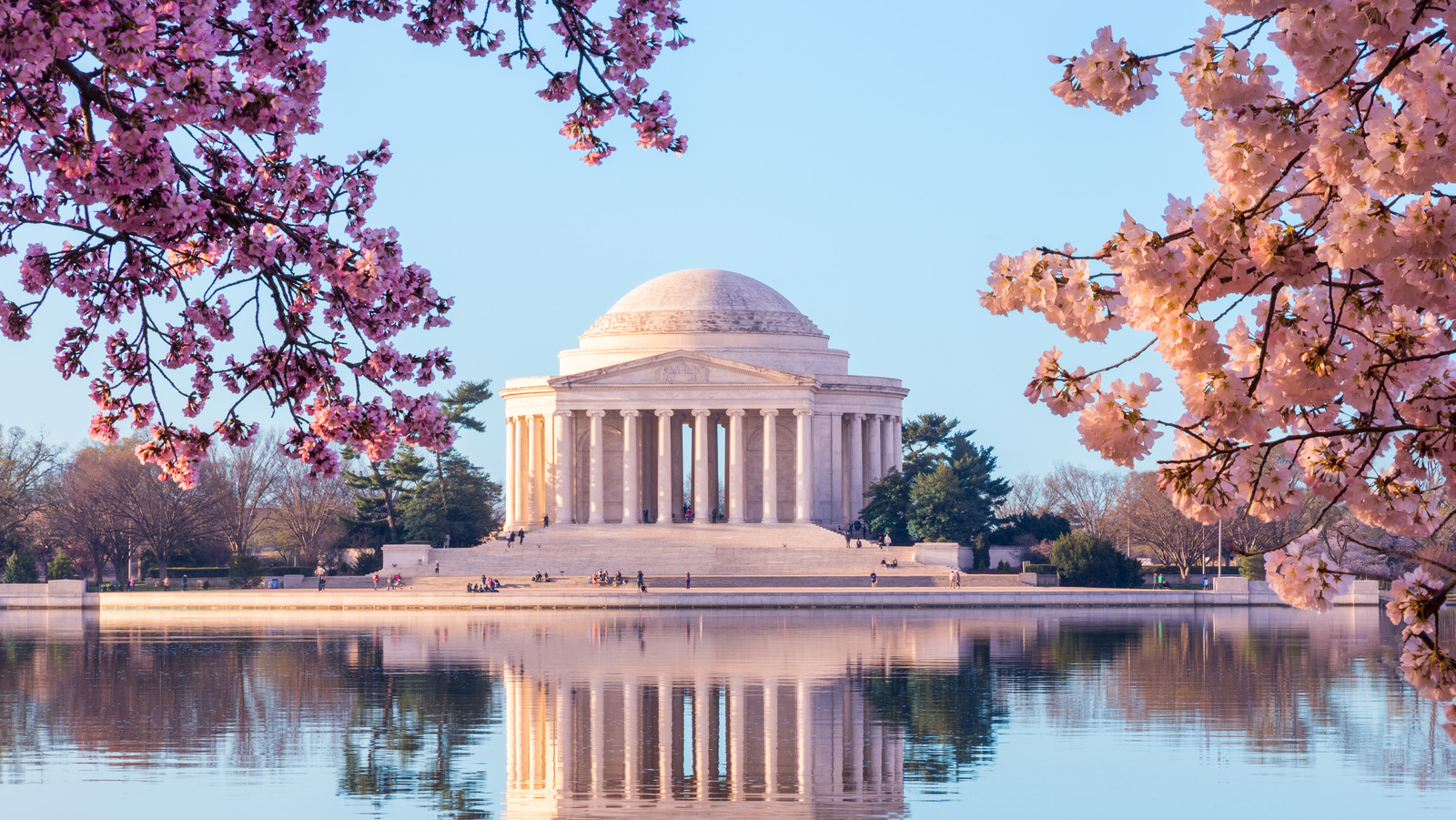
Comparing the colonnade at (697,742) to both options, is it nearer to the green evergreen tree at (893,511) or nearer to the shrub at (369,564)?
the shrub at (369,564)

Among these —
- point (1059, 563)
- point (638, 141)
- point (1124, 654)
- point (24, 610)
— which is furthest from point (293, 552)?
point (638, 141)

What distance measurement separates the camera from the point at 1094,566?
3113 inches

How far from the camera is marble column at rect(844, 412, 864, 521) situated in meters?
108

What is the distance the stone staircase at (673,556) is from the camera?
279 feet

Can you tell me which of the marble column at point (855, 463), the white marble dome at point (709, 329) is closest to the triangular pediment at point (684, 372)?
the white marble dome at point (709, 329)

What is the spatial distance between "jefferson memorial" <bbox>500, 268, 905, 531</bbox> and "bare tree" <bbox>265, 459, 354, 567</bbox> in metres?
11.4

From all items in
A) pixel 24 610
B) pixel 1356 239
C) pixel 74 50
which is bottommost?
pixel 24 610

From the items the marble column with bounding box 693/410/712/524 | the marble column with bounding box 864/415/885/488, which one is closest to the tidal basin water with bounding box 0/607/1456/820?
the marble column with bounding box 693/410/712/524

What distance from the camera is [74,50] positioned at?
8.80 metres

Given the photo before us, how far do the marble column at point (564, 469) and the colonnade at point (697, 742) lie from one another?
70.1 meters

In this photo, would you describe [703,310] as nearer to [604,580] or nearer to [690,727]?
[604,580]

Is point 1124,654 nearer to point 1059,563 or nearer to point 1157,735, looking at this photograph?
point 1157,735

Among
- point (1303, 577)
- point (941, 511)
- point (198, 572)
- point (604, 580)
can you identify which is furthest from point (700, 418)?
point (1303, 577)

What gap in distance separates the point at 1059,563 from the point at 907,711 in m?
53.4
